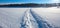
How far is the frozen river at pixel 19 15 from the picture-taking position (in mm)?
859

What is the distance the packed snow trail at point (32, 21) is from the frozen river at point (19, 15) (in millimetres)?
19

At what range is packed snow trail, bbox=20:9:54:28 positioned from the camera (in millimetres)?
822

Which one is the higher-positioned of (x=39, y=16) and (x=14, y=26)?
(x=39, y=16)

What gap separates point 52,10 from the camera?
0.93 metres

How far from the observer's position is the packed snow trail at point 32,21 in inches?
32.4

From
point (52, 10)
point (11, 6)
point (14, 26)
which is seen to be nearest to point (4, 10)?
point (11, 6)

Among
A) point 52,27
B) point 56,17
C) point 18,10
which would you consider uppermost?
point 18,10

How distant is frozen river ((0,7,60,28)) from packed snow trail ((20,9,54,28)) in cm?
2

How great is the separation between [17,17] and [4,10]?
18 cm

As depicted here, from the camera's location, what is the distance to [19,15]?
94cm

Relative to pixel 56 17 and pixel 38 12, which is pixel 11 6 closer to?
pixel 38 12

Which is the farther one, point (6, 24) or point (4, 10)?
point (4, 10)

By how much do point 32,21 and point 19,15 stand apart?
16cm

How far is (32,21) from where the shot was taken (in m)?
0.87
